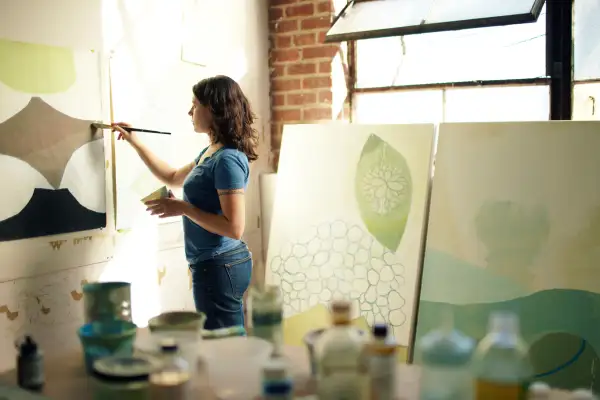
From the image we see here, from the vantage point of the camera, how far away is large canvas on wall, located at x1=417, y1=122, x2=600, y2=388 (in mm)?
2373

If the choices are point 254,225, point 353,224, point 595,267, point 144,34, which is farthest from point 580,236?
point 144,34

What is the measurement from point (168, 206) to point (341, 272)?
856mm

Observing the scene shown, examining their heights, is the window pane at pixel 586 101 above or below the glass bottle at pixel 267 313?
above

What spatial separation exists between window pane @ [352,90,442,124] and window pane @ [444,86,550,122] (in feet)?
0.25

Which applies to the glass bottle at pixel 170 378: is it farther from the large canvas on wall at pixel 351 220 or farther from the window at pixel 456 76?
the window at pixel 456 76

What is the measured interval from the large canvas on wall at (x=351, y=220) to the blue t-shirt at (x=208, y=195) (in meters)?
0.50

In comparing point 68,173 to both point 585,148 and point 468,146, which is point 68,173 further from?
point 585,148

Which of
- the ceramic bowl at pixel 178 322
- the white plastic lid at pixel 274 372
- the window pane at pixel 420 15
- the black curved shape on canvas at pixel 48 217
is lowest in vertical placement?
the ceramic bowl at pixel 178 322

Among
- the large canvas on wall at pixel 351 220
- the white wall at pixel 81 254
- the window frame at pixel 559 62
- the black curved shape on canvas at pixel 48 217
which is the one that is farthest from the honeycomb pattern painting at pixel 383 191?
the black curved shape on canvas at pixel 48 217

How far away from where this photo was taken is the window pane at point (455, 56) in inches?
122

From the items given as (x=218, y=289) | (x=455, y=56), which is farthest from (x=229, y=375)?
(x=455, y=56)

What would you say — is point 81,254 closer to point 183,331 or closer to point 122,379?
point 183,331

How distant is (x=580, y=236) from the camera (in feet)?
7.84

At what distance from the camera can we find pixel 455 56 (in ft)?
10.7
